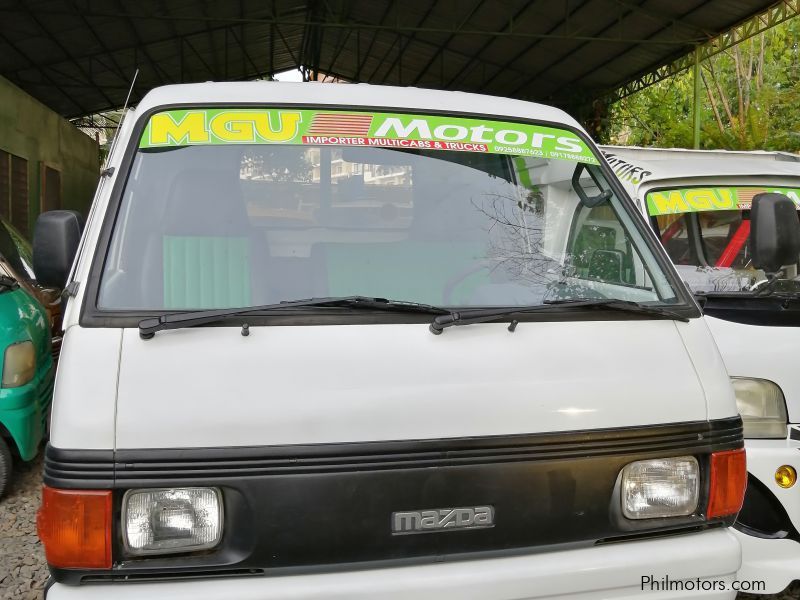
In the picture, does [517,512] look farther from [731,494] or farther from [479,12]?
[479,12]

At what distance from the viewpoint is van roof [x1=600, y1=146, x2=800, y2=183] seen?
12.5 feet

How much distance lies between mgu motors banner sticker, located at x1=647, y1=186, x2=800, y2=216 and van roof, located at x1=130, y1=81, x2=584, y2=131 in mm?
1170

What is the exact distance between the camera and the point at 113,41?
18312mm

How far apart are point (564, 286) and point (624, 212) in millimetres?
437

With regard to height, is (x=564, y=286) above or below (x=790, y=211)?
→ below

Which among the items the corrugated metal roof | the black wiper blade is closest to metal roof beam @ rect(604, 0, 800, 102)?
the corrugated metal roof

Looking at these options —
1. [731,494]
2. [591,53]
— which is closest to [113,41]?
[591,53]

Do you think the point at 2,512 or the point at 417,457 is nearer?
the point at 417,457

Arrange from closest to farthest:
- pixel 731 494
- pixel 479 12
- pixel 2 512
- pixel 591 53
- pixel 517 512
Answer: pixel 517 512, pixel 731 494, pixel 2 512, pixel 479 12, pixel 591 53

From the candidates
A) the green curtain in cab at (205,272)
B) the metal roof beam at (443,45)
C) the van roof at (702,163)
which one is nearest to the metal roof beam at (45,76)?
the metal roof beam at (443,45)

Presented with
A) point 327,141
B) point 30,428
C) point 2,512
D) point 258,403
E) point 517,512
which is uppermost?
point 327,141

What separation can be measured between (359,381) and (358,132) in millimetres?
994

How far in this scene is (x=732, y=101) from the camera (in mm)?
23422

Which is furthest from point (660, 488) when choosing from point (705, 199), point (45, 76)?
point (45, 76)
